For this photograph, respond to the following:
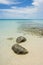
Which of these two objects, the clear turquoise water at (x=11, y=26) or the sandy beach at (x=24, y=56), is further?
the clear turquoise water at (x=11, y=26)

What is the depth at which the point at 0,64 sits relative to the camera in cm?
193

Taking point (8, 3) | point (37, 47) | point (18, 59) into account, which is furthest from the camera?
point (8, 3)

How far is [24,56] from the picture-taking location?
2.14 metres

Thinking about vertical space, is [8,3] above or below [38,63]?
above

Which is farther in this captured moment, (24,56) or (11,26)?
(11,26)

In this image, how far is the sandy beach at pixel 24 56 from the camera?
6.45 ft

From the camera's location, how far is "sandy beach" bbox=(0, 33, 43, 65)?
1965 mm

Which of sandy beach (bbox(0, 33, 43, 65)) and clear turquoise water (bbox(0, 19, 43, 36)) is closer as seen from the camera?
sandy beach (bbox(0, 33, 43, 65))

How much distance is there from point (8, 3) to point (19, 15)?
19.5 inches

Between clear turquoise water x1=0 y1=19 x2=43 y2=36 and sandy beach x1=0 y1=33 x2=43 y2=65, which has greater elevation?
clear turquoise water x1=0 y1=19 x2=43 y2=36

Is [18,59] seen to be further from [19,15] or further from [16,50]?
[19,15]

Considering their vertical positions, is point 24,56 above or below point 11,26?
below

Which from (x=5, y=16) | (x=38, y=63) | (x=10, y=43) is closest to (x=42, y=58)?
(x=38, y=63)

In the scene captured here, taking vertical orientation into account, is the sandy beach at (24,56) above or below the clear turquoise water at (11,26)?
below
